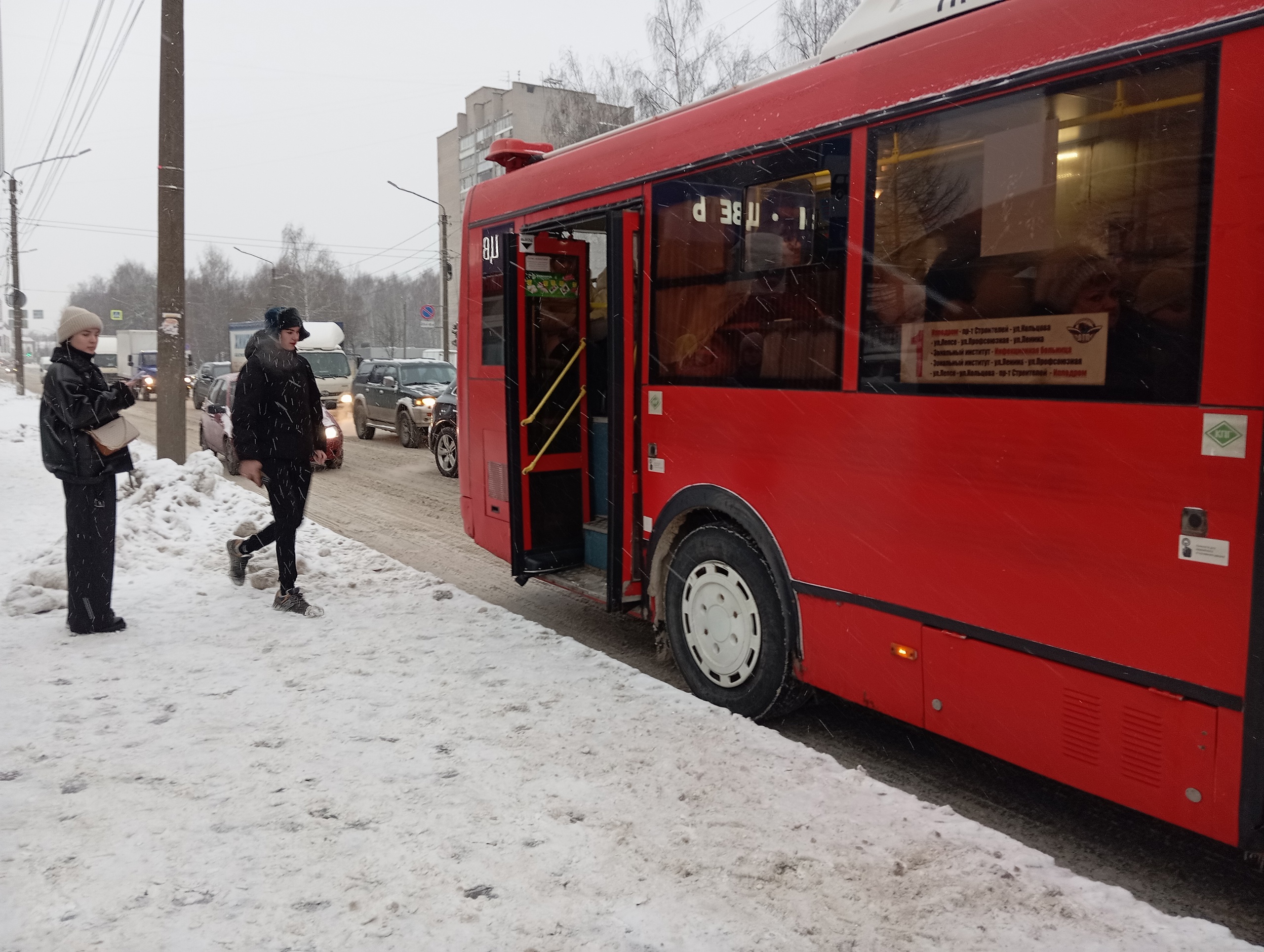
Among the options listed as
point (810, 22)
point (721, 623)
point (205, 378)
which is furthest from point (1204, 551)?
point (205, 378)

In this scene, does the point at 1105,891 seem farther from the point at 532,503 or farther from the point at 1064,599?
the point at 532,503

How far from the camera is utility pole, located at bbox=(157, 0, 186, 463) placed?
11.0m

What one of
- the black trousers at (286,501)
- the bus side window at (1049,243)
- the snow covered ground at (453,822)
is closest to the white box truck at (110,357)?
the black trousers at (286,501)

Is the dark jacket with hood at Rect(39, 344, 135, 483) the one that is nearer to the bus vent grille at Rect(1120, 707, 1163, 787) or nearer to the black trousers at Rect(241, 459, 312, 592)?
the black trousers at Rect(241, 459, 312, 592)

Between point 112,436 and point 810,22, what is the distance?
25.8 meters

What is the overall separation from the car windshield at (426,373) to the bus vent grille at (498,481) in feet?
44.4

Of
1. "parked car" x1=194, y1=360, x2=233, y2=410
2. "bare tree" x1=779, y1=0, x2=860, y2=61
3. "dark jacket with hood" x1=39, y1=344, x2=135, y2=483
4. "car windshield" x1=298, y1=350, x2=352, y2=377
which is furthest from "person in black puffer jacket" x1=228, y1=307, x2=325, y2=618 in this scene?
"parked car" x1=194, y1=360, x2=233, y2=410

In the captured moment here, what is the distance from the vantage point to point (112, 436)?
5570mm

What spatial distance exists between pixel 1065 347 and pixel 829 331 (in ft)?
3.55

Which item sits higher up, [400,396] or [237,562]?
[400,396]

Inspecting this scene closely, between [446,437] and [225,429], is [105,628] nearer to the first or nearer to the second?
[446,437]

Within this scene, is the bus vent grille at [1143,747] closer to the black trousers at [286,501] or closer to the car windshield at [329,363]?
the black trousers at [286,501]

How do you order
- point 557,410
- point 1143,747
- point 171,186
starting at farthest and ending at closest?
point 171,186, point 557,410, point 1143,747

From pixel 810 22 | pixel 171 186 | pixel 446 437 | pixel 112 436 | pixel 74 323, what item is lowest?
pixel 446 437
